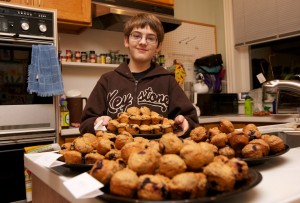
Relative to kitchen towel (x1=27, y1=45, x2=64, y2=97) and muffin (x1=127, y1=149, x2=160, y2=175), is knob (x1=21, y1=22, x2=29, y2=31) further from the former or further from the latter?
muffin (x1=127, y1=149, x2=160, y2=175)

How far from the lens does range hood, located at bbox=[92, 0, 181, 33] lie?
2.44 meters

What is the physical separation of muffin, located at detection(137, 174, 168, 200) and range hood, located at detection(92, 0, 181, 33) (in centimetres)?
216

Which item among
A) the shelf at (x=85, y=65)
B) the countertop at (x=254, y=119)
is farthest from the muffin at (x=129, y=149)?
the shelf at (x=85, y=65)

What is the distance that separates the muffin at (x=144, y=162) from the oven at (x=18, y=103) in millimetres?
1632

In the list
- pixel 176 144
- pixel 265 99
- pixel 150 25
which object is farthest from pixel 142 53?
pixel 265 99

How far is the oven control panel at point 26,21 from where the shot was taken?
6.16 feet

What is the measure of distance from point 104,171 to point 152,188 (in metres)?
0.11

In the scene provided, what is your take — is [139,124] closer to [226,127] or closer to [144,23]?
[226,127]

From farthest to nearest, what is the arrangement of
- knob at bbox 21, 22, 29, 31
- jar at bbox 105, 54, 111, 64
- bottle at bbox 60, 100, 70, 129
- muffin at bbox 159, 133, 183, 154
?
jar at bbox 105, 54, 111, 64 → bottle at bbox 60, 100, 70, 129 → knob at bbox 21, 22, 29, 31 → muffin at bbox 159, 133, 183, 154

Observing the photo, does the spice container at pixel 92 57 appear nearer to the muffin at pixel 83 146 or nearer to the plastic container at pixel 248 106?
the plastic container at pixel 248 106

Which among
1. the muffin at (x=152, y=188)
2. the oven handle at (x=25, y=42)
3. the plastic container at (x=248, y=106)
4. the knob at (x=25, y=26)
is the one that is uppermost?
the knob at (x=25, y=26)

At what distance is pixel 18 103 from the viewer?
190cm

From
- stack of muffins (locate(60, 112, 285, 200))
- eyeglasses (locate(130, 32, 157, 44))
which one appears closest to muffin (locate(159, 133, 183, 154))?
stack of muffins (locate(60, 112, 285, 200))

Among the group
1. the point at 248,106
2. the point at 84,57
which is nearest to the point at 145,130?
the point at 84,57
